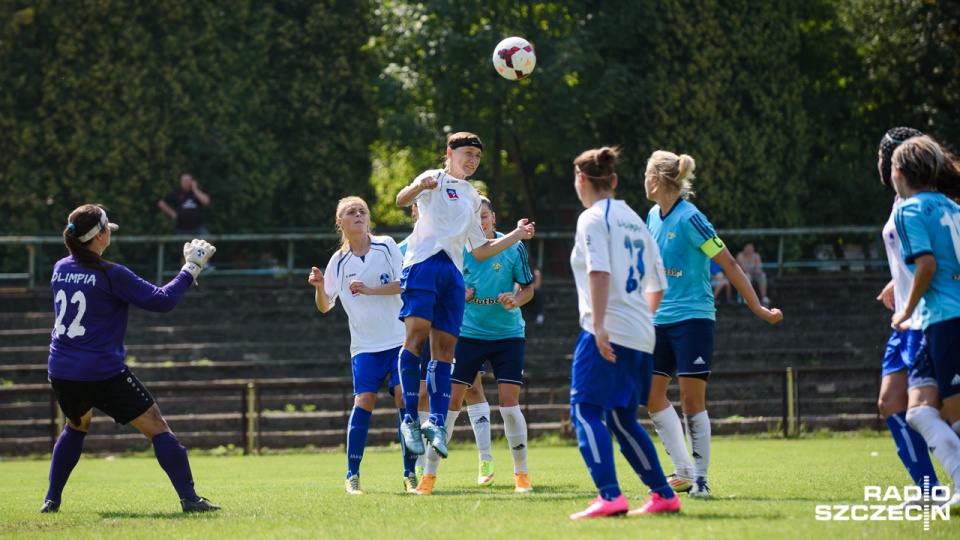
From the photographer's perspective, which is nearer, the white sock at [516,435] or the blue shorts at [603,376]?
the blue shorts at [603,376]

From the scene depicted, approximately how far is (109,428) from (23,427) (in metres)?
1.40

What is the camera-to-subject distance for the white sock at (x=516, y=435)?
1048 centimetres

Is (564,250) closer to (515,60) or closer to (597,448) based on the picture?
(515,60)

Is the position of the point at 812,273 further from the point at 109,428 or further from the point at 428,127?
the point at 109,428

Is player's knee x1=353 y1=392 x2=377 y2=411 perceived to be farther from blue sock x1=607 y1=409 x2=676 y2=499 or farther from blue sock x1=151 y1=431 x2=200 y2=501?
blue sock x1=607 y1=409 x2=676 y2=499

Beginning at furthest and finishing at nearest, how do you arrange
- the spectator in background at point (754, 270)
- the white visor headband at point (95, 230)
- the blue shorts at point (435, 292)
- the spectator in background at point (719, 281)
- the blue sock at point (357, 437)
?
the spectator in background at point (754, 270), the spectator in background at point (719, 281), the blue sock at point (357, 437), the blue shorts at point (435, 292), the white visor headband at point (95, 230)

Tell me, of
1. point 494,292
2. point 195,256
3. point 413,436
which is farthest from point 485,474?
point 195,256

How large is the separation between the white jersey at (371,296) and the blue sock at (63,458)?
8.26 ft

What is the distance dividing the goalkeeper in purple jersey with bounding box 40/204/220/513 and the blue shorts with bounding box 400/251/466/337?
64.4 inches

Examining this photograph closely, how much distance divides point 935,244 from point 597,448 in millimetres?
2454

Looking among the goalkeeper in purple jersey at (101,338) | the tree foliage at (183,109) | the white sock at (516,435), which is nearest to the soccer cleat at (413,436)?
the goalkeeper in purple jersey at (101,338)

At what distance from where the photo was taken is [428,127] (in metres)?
32.5

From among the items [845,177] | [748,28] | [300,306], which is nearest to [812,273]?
[845,177]

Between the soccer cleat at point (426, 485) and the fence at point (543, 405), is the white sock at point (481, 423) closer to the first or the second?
the soccer cleat at point (426, 485)
